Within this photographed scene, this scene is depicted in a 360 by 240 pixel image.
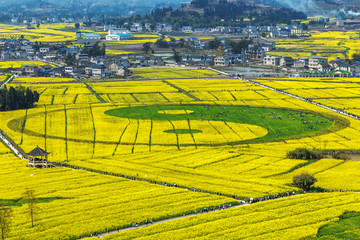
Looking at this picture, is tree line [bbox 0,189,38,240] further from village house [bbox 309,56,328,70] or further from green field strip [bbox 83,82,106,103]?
village house [bbox 309,56,328,70]

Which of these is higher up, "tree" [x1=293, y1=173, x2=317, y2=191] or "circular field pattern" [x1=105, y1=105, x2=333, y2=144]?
"tree" [x1=293, y1=173, x2=317, y2=191]

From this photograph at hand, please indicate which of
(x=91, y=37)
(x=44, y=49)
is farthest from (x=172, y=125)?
(x=91, y=37)

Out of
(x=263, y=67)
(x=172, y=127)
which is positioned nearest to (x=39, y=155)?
(x=172, y=127)

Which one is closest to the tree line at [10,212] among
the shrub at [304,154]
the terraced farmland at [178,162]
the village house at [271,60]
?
the terraced farmland at [178,162]

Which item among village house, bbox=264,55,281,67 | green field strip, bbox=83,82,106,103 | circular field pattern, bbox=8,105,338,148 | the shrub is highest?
village house, bbox=264,55,281,67

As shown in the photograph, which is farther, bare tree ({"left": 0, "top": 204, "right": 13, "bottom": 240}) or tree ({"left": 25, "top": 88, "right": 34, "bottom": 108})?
tree ({"left": 25, "top": 88, "right": 34, "bottom": 108})

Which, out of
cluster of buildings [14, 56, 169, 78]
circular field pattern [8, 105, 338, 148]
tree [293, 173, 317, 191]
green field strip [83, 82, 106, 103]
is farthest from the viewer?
cluster of buildings [14, 56, 169, 78]

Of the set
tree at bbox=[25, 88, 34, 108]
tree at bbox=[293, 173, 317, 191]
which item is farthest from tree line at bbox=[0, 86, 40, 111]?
tree at bbox=[293, 173, 317, 191]
